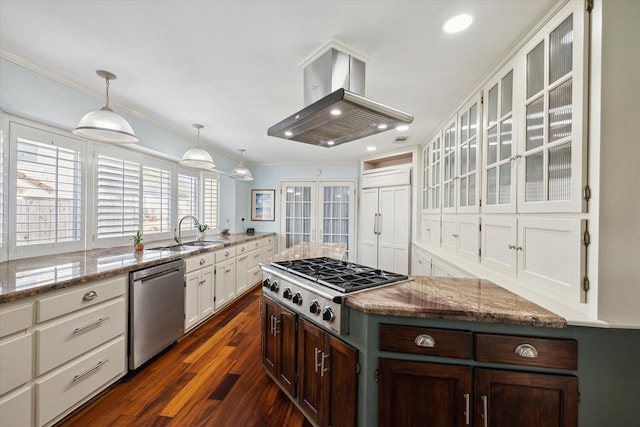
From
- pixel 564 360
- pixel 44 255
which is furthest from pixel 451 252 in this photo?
pixel 44 255

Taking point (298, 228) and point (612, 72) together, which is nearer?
point (612, 72)

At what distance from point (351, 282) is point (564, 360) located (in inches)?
38.4

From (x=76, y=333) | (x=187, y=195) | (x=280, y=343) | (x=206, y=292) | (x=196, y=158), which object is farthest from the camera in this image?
(x=187, y=195)

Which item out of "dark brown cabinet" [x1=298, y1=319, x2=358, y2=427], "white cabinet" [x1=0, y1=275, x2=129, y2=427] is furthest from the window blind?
"dark brown cabinet" [x1=298, y1=319, x2=358, y2=427]

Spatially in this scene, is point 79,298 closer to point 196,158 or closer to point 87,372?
point 87,372

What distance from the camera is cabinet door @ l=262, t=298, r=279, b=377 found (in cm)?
189

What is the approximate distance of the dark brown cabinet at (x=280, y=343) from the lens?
169 cm

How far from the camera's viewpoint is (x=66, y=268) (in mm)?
1755

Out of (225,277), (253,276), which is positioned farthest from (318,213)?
(225,277)

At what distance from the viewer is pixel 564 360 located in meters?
1.04

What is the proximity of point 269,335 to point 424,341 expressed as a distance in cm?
128

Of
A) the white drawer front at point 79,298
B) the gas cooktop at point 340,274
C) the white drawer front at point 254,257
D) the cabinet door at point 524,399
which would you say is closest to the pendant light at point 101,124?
the white drawer front at point 79,298

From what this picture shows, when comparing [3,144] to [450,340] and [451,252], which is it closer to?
[450,340]

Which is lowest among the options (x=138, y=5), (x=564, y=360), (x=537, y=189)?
(x=564, y=360)
